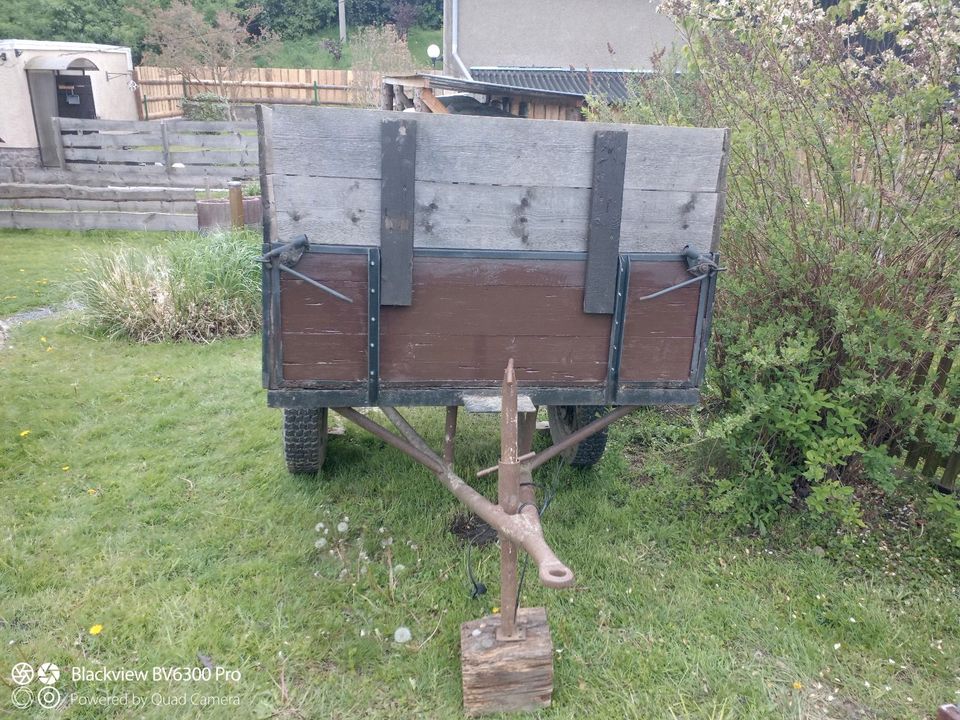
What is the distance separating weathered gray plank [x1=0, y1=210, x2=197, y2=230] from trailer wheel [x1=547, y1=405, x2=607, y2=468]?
26.1 ft

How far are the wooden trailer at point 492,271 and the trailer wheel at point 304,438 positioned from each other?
743 mm

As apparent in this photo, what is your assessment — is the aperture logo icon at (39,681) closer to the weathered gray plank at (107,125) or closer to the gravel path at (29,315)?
the gravel path at (29,315)

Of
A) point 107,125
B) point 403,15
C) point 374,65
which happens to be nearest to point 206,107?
point 374,65

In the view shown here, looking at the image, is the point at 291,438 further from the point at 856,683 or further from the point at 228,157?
the point at 228,157

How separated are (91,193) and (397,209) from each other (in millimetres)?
9712

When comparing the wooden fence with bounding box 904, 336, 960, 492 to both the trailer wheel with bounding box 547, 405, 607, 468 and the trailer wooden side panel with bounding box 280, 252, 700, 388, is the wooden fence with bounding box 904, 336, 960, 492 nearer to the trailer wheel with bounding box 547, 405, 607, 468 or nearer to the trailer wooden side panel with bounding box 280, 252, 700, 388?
the trailer wooden side panel with bounding box 280, 252, 700, 388

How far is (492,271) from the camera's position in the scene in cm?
258

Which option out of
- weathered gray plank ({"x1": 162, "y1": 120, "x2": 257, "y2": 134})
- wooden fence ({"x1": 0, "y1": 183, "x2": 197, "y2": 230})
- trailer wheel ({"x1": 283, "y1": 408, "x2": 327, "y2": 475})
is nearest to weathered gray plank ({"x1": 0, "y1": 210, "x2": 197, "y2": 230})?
wooden fence ({"x1": 0, "y1": 183, "x2": 197, "y2": 230})

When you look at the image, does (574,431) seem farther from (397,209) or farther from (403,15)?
(403,15)

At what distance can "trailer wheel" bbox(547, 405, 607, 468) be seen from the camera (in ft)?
12.6

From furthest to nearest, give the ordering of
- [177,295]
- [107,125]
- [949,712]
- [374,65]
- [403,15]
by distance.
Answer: [403,15], [374,65], [107,125], [177,295], [949,712]

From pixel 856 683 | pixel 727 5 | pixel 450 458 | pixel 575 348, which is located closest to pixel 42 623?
pixel 450 458

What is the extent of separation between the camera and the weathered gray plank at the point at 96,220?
10219mm

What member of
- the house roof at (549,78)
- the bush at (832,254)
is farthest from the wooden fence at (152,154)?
the bush at (832,254)
